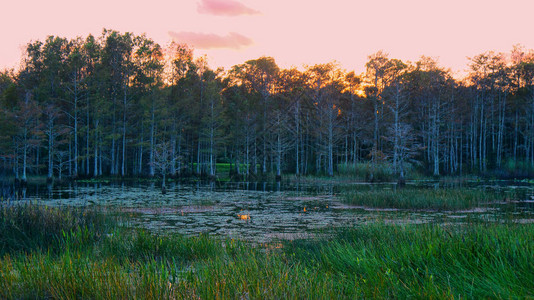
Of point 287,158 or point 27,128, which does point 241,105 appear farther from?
point 27,128

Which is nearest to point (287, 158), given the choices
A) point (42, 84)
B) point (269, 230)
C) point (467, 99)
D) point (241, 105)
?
point (241, 105)

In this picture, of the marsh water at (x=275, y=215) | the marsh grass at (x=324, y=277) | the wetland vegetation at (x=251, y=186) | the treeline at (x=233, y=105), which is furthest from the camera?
the treeline at (x=233, y=105)

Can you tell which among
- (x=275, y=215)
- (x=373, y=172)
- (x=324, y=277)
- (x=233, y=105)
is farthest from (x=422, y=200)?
(x=233, y=105)

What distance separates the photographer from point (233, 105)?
63781 mm

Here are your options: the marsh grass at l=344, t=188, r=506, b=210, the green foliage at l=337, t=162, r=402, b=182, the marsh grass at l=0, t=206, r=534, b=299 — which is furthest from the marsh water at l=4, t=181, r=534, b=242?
the green foliage at l=337, t=162, r=402, b=182

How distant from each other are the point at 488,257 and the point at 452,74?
57.2 metres

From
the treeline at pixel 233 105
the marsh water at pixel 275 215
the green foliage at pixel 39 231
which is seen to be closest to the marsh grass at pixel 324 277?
the green foliage at pixel 39 231

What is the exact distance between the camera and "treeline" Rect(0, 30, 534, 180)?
164ft

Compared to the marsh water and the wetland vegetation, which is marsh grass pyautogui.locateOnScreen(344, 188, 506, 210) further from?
the marsh water

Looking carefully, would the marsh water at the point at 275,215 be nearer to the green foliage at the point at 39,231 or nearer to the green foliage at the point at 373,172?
the green foliage at the point at 39,231

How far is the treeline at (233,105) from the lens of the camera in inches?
1966

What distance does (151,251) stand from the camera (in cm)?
858

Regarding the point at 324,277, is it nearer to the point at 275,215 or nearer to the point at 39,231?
the point at 39,231

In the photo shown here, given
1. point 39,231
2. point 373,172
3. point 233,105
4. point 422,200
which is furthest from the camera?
point 233,105
